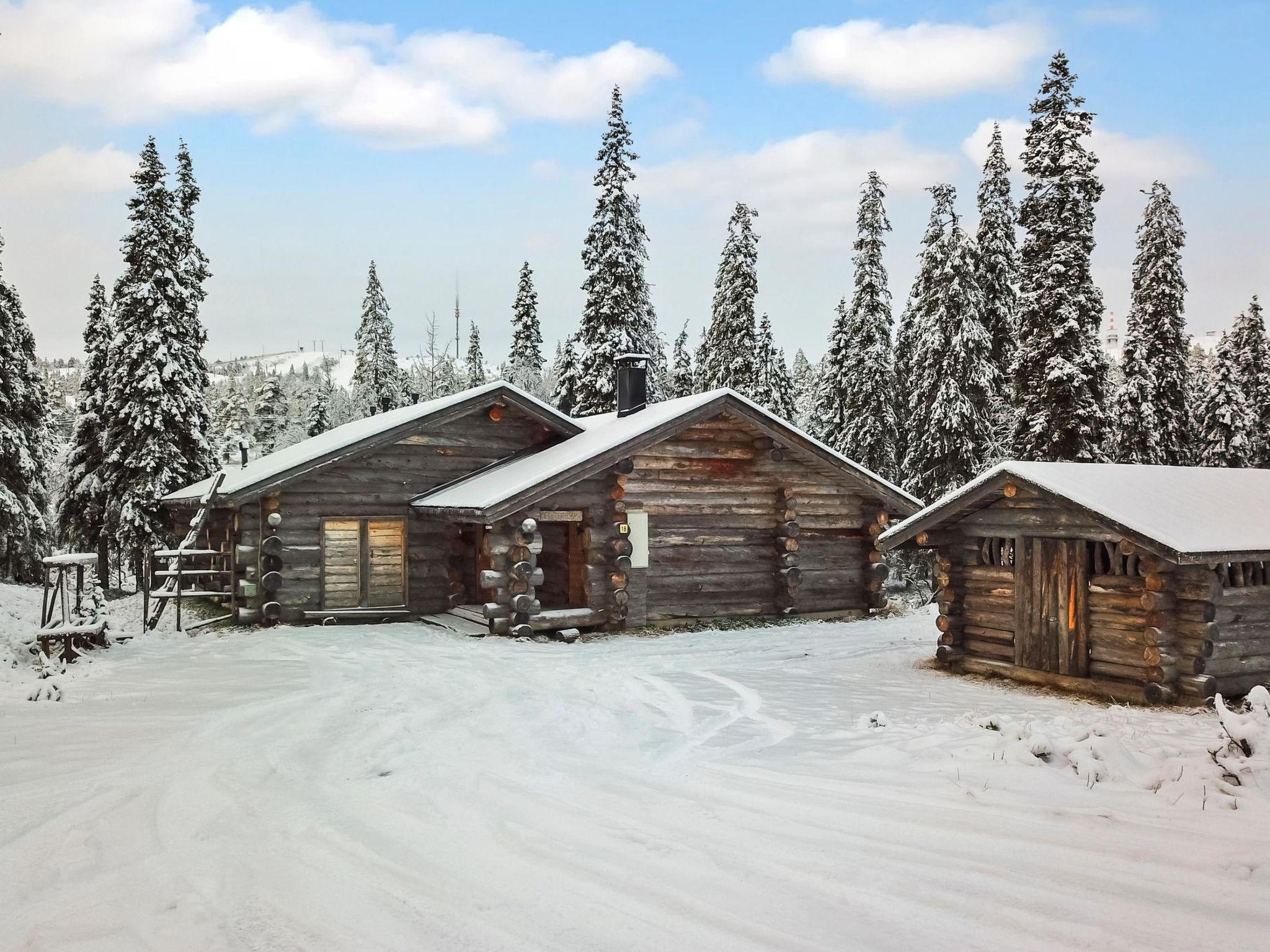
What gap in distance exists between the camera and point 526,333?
5791 centimetres

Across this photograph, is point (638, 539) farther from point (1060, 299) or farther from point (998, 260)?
point (998, 260)

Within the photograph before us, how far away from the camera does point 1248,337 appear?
4134 centimetres

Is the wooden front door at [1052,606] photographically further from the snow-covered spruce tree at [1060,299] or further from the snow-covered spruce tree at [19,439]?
the snow-covered spruce tree at [19,439]

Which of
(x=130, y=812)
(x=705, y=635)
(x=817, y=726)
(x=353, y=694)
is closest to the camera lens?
(x=130, y=812)

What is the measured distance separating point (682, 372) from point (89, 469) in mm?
36042

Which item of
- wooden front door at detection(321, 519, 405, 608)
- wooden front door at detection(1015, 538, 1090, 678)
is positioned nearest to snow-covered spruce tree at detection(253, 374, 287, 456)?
wooden front door at detection(321, 519, 405, 608)

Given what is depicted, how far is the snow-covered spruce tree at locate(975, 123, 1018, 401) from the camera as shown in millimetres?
37094

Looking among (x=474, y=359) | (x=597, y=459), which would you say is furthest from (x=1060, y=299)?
(x=474, y=359)

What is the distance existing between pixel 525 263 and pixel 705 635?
41637mm

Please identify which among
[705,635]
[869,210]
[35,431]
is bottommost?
[705,635]

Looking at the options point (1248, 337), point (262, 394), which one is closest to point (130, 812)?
point (1248, 337)

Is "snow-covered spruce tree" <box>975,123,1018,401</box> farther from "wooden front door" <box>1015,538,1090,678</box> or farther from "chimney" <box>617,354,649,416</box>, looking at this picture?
"wooden front door" <box>1015,538,1090,678</box>

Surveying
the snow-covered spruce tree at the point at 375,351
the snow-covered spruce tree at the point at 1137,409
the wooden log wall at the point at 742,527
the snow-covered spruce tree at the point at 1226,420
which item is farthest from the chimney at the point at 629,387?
the snow-covered spruce tree at the point at 375,351

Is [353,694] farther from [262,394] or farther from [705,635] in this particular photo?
[262,394]
